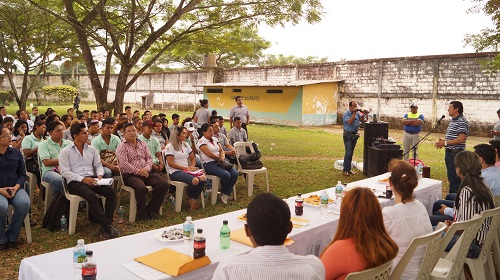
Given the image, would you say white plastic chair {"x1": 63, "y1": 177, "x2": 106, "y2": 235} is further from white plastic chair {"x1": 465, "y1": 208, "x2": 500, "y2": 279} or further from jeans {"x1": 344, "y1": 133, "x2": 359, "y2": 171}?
jeans {"x1": 344, "y1": 133, "x2": 359, "y2": 171}

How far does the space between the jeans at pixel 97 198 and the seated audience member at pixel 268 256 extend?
3459 millimetres

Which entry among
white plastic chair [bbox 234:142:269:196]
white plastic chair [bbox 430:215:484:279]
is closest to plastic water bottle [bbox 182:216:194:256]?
white plastic chair [bbox 430:215:484:279]

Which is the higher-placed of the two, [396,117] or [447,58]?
[447,58]

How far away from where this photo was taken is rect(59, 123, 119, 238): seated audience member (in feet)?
16.2

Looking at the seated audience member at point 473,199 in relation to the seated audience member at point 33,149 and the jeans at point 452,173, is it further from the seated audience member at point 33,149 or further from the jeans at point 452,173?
the seated audience member at point 33,149

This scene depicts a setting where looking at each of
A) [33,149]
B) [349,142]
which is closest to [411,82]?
[349,142]

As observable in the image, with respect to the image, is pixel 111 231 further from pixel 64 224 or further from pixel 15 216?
pixel 15 216

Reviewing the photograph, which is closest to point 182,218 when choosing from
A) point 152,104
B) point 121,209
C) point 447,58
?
A: point 121,209

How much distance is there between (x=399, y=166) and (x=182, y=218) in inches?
141

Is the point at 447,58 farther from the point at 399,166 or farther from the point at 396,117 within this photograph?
the point at 399,166

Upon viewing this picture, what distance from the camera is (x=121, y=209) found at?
5879mm

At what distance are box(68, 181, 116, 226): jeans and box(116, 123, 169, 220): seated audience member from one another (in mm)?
493

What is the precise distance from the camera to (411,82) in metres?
19.2

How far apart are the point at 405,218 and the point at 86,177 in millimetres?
3899
